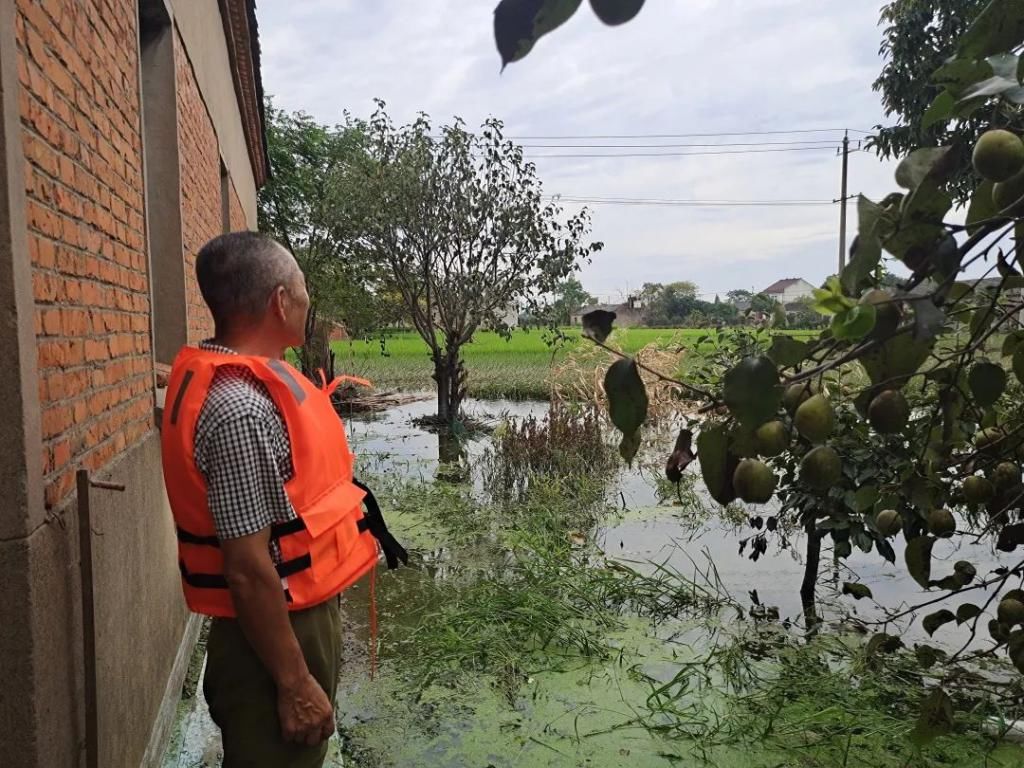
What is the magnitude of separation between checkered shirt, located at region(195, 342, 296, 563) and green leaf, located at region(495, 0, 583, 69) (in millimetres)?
1183

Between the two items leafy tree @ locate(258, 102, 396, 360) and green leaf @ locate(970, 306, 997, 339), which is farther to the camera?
leafy tree @ locate(258, 102, 396, 360)

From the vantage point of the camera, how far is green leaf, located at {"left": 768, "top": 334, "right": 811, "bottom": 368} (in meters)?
0.85

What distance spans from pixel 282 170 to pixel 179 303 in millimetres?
15581

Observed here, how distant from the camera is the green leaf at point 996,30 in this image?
89 centimetres

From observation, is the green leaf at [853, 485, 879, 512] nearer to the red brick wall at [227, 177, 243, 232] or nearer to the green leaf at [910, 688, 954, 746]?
the green leaf at [910, 688, 954, 746]

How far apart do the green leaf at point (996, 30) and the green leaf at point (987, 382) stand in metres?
0.37

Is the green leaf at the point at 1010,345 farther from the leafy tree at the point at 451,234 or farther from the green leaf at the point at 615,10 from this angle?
the leafy tree at the point at 451,234

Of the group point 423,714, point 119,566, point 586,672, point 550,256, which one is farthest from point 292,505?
point 550,256

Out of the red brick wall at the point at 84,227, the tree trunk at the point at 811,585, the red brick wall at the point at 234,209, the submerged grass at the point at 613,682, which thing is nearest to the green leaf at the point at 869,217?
the submerged grass at the point at 613,682

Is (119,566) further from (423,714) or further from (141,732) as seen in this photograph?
(423,714)

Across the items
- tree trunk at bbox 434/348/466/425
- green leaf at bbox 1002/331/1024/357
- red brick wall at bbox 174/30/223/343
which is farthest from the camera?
tree trunk at bbox 434/348/466/425

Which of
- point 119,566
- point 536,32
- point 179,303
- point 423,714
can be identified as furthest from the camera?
point 179,303

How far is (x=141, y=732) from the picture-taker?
2475 millimetres

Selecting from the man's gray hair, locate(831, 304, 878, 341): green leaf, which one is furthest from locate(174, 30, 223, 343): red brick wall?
locate(831, 304, 878, 341): green leaf
